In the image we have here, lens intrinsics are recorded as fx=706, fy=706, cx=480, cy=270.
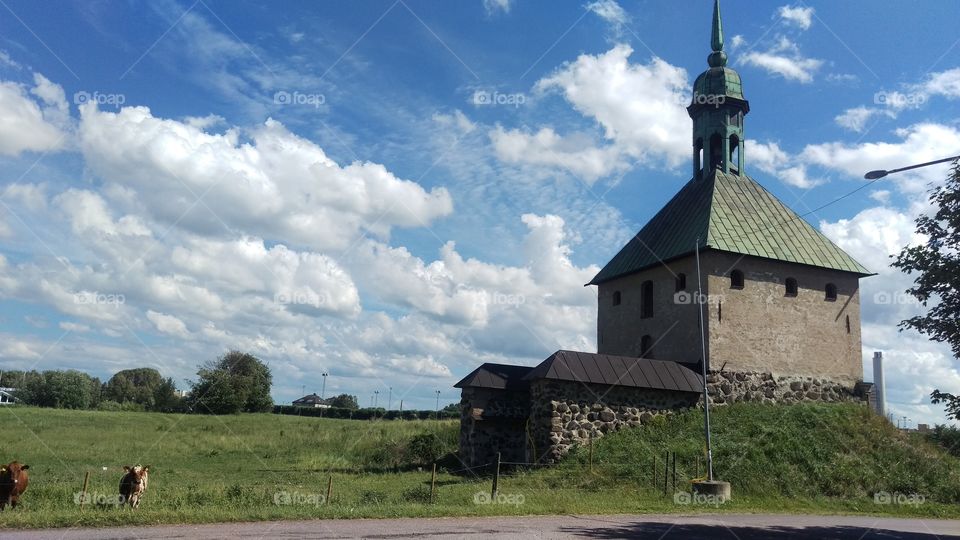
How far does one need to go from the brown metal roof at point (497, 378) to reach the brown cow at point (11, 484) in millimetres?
12362

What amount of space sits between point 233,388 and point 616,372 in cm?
5596

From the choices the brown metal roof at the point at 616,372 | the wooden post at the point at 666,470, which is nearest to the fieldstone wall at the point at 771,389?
the brown metal roof at the point at 616,372

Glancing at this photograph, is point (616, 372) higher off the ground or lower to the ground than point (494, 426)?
higher

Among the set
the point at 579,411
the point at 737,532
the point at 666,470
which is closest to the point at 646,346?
the point at 579,411

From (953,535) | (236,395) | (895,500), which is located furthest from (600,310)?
(236,395)

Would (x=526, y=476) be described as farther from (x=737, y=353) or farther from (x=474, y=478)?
(x=737, y=353)

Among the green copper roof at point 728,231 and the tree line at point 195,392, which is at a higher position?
the green copper roof at point 728,231

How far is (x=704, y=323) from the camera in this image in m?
25.2

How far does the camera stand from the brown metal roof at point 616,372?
21.8m

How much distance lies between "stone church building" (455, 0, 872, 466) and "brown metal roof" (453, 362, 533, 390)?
0.15ft

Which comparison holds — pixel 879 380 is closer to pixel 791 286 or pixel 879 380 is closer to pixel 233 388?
pixel 791 286

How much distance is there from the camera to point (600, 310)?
32062mm

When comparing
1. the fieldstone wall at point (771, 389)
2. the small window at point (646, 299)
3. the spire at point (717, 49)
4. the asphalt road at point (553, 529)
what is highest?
the spire at point (717, 49)

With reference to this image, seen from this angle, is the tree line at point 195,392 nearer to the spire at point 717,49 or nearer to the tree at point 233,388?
the tree at point 233,388
